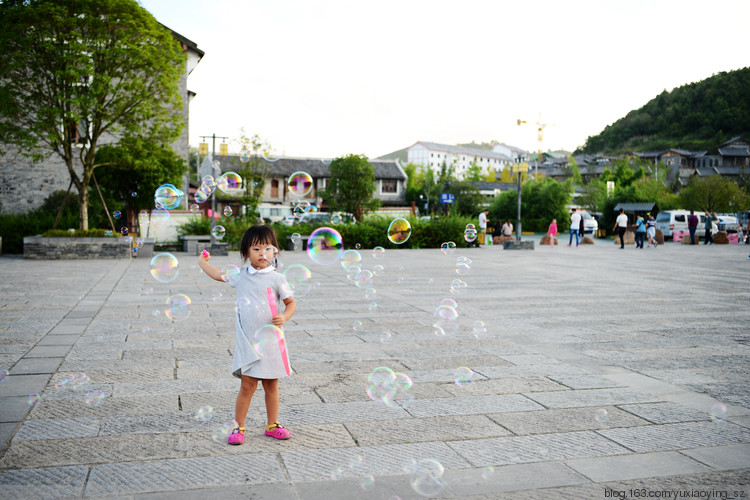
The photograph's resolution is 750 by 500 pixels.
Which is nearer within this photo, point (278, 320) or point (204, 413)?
point (278, 320)

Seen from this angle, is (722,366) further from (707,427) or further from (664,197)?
(664,197)

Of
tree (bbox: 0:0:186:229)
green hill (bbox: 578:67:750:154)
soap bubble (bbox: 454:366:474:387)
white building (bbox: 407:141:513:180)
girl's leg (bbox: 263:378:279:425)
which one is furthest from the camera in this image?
white building (bbox: 407:141:513:180)

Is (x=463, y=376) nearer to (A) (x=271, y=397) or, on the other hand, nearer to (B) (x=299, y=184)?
(A) (x=271, y=397)

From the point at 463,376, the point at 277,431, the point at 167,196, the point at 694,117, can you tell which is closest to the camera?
the point at 277,431

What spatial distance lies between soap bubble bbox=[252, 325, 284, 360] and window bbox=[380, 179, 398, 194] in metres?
60.6

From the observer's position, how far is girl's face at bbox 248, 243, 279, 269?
3529 mm

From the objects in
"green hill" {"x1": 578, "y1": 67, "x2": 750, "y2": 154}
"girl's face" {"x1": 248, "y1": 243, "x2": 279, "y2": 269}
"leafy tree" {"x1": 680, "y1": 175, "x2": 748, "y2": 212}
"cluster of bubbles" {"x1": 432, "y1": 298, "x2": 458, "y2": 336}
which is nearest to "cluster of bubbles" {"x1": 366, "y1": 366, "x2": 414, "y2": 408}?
"girl's face" {"x1": 248, "y1": 243, "x2": 279, "y2": 269}

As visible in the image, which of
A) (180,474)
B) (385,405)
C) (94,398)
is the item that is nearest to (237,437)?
(180,474)

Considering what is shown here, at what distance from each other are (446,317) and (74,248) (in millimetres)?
14022

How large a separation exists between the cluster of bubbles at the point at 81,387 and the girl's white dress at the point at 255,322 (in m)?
1.46

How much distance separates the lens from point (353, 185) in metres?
35.3

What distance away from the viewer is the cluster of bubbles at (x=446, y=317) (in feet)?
23.5

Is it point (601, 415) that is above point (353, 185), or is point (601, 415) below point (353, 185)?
below

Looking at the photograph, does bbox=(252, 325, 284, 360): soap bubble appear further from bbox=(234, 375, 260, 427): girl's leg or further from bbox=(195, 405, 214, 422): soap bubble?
bbox=(195, 405, 214, 422): soap bubble
